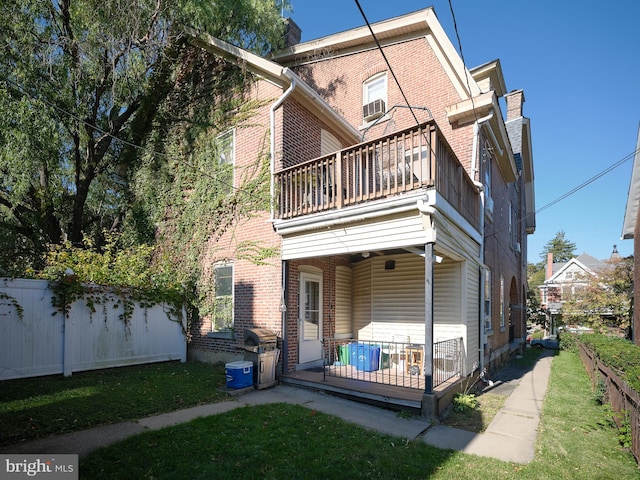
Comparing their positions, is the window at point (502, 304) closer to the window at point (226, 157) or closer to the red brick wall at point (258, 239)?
the red brick wall at point (258, 239)

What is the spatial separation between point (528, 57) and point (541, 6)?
372 cm

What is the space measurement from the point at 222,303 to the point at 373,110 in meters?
7.93

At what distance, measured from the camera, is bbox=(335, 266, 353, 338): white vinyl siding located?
34.2 ft

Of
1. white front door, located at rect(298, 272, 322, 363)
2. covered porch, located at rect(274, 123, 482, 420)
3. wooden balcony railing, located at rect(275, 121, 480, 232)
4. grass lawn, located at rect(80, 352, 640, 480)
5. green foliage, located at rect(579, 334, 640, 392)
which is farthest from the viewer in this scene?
white front door, located at rect(298, 272, 322, 363)

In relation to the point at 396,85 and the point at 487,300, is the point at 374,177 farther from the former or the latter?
the point at 396,85

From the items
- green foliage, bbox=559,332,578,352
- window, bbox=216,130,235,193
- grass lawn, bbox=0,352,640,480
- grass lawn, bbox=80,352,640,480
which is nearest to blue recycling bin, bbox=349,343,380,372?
grass lawn, bbox=0,352,640,480

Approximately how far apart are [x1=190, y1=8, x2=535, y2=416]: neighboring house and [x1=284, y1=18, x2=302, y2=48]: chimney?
147 centimetres

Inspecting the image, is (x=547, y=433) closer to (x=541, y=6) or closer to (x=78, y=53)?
(x=541, y=6)

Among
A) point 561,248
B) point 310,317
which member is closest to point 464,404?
point 310,317

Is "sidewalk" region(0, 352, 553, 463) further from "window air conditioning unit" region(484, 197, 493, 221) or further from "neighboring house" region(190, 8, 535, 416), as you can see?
"window air conditioning unit" region(484, 197, 493, 221)

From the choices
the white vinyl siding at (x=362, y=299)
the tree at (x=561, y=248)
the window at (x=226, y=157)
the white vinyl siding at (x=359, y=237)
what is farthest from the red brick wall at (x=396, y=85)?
the tree at (x=561, y=248)

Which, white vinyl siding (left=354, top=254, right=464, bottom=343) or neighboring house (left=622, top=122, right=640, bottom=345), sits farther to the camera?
neighboring house (left=622, top=122, right=640, bottom=345)

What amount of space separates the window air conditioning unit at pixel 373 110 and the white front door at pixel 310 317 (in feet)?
19.6

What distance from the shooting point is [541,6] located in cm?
706
